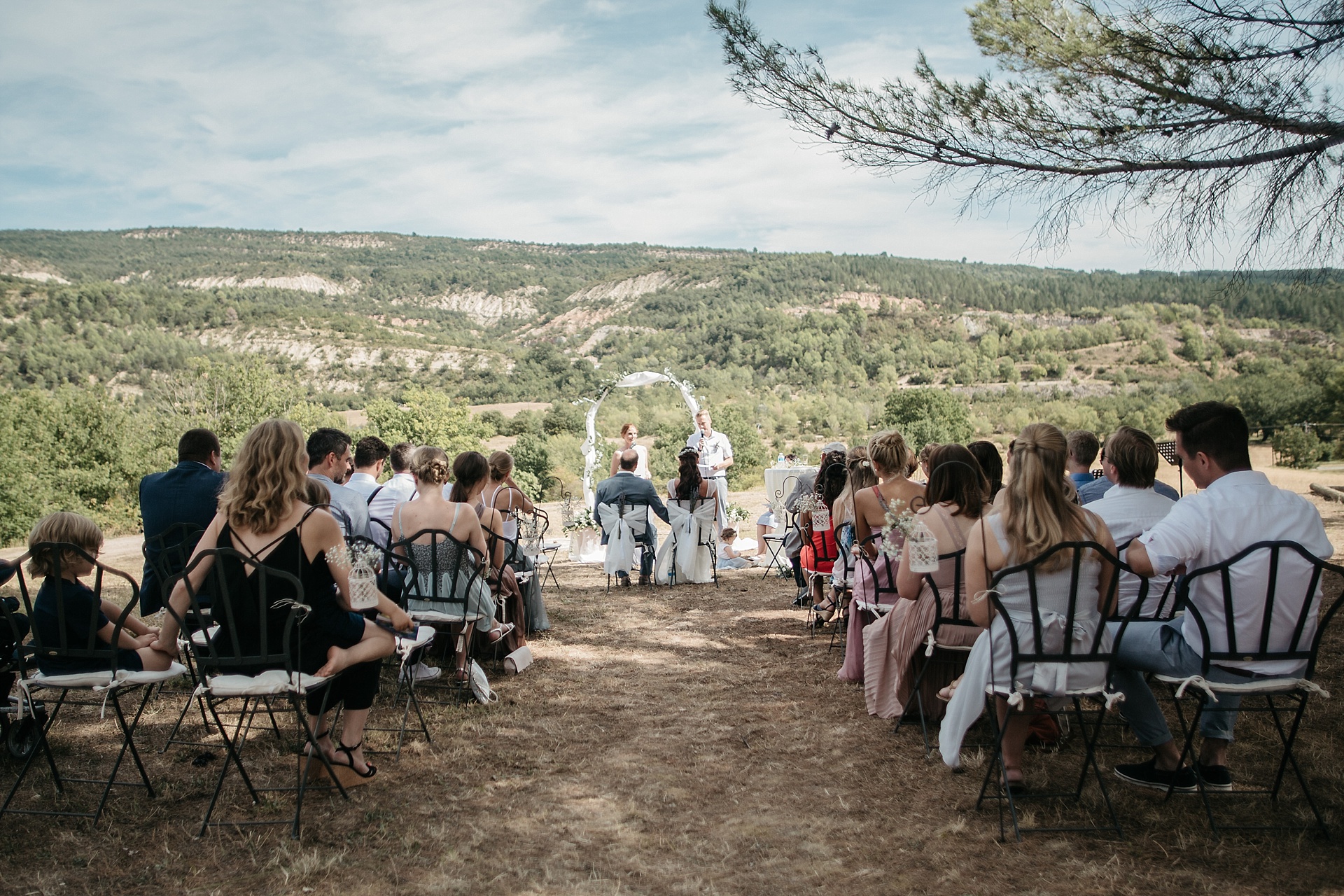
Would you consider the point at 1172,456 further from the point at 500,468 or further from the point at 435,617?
the point at 500,468

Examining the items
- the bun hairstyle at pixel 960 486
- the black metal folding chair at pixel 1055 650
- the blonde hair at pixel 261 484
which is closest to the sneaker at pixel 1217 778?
the black metal folding chair at pixel 1055 650

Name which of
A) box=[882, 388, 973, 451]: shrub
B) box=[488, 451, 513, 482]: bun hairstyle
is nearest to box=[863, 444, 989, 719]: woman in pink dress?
box=[488, 451, 513, 482]: bun hairstyle

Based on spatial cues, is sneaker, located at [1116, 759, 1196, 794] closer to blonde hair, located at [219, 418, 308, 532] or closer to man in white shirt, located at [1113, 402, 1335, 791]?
man in white shirt, located at [1113, 402, 1335, 791]

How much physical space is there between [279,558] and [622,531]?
15.8ft

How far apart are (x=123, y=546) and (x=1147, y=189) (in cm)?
1388

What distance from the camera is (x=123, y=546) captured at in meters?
12.9

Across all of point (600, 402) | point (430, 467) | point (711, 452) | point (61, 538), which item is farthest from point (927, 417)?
point (61, 538)

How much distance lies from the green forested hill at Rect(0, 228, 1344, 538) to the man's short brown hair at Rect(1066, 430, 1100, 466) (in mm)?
15215

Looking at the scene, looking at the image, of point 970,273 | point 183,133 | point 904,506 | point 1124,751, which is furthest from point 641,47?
point 183,133

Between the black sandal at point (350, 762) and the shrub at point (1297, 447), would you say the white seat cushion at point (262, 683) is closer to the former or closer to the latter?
the black sandal at point (350, 762)

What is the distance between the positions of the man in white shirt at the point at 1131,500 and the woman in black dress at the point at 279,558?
2605mm

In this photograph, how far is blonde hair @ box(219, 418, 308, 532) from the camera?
102 inches

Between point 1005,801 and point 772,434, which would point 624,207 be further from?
point 1005,801

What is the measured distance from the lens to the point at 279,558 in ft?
8.55
